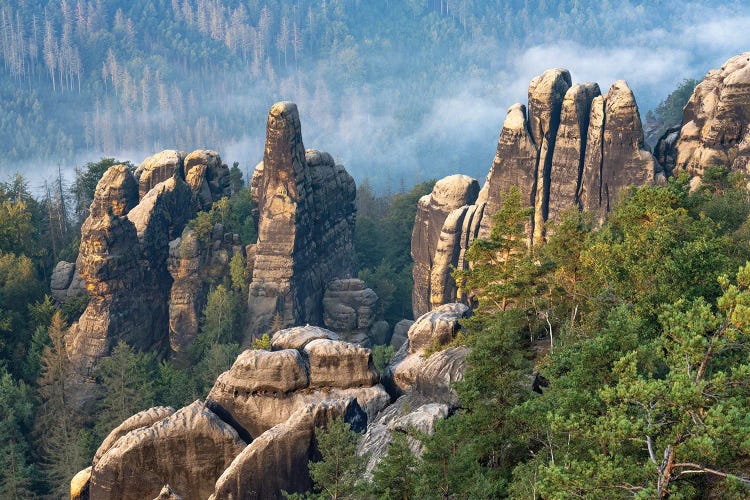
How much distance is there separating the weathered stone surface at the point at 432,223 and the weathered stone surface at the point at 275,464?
2118 inches

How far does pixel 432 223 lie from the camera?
98.2 meters

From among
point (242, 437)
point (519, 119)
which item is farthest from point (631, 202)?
point (519, 119)

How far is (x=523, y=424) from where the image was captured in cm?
3253

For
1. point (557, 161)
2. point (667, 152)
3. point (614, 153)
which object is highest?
point (614, 153)

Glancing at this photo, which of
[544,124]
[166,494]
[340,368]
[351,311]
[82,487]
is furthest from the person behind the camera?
[351,311]

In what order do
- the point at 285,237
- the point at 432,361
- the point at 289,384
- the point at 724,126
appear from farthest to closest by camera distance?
the point at 285,237 → the point at 724,126 → the point at 289,384 → the point at 432,361

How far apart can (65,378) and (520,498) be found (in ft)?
190

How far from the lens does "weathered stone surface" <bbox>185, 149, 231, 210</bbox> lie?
9519 cm

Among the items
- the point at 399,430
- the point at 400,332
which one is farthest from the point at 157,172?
the point at 399,430

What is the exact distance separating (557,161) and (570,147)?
161 cm

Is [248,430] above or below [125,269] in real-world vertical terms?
above

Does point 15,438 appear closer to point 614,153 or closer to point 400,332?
point 400,332

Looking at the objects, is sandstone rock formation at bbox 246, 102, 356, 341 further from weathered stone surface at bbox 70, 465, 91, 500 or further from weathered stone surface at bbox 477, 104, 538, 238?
weathered stone surface at bbox 70, 465, 91, 500

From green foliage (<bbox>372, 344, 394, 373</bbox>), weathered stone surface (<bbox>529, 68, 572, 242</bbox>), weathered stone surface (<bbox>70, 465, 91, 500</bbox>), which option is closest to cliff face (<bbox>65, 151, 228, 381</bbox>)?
green foliage (<bbox>372, 344, 394, 373</bbox>)
